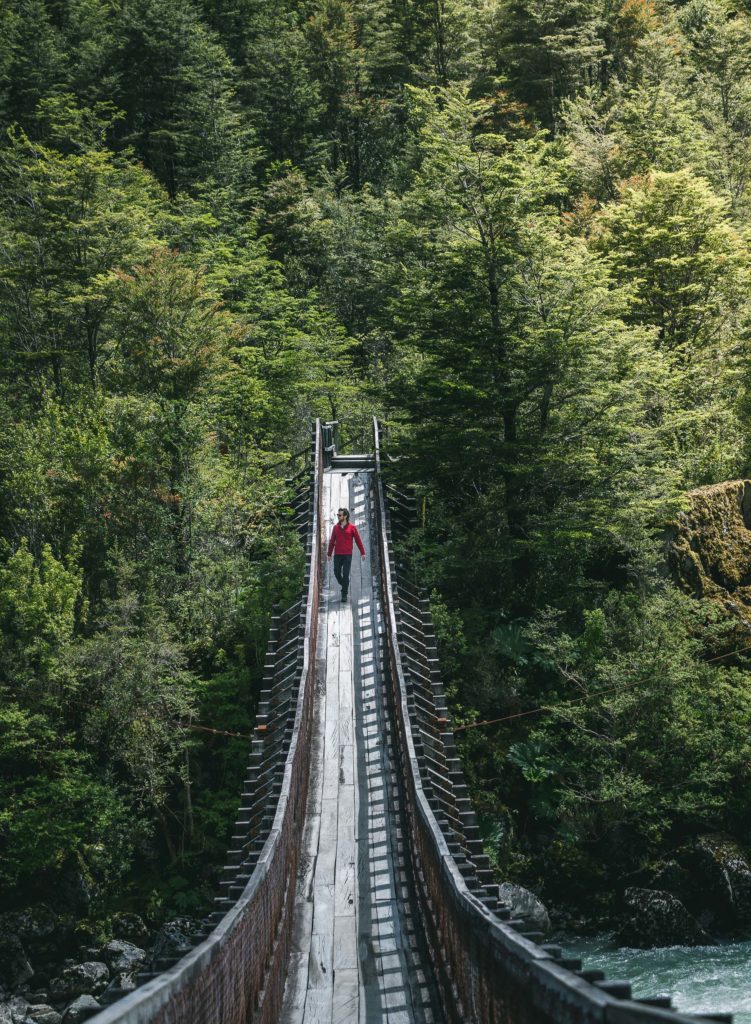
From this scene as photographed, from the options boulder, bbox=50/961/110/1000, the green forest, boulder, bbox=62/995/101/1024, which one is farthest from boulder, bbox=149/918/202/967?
boulder, bbox=62/995/101/1024

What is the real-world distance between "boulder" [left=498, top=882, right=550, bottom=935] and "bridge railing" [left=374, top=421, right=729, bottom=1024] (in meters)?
4.51

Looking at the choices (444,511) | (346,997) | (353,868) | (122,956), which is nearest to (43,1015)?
(122,956)

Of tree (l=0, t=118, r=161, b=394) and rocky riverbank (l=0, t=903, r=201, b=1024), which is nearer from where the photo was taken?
rocky riverbank (l=0, t=903, r=201, b=1024)

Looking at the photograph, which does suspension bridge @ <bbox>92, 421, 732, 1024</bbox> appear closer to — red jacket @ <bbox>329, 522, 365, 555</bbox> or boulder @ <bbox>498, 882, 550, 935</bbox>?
red jacket @ <bbox>329, 522, 365, 555</bbox>

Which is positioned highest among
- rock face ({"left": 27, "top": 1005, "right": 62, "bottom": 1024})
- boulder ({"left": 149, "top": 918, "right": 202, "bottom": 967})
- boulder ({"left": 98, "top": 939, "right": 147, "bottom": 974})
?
boulder ({"left": 149, "top": 918, "right": 202, "bottom": 967})

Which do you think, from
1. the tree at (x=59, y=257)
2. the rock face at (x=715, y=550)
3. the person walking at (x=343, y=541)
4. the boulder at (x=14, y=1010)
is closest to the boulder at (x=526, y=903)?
the person walking at (x=343, y=541)

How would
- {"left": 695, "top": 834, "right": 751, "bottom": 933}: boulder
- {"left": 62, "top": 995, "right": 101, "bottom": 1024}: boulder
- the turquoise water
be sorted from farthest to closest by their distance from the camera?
{"left": 695, "top": 834, "right": 751, "bottom": 933}: boulder < {"left": 62, "top": 995, "right": 101, "bottom": 1024}: boulder < the turquoise water

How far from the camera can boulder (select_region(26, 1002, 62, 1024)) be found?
15953 mm

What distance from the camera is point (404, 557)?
20047 mm

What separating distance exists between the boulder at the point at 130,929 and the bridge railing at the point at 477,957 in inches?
306

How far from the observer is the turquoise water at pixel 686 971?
13.2 meters

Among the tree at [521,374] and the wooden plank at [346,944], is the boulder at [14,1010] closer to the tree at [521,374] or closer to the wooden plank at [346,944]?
the wooden plank at [346,944]

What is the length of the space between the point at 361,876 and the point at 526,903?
266 inches

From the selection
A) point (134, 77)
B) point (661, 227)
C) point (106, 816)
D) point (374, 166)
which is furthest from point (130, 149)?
point (106, 816)
